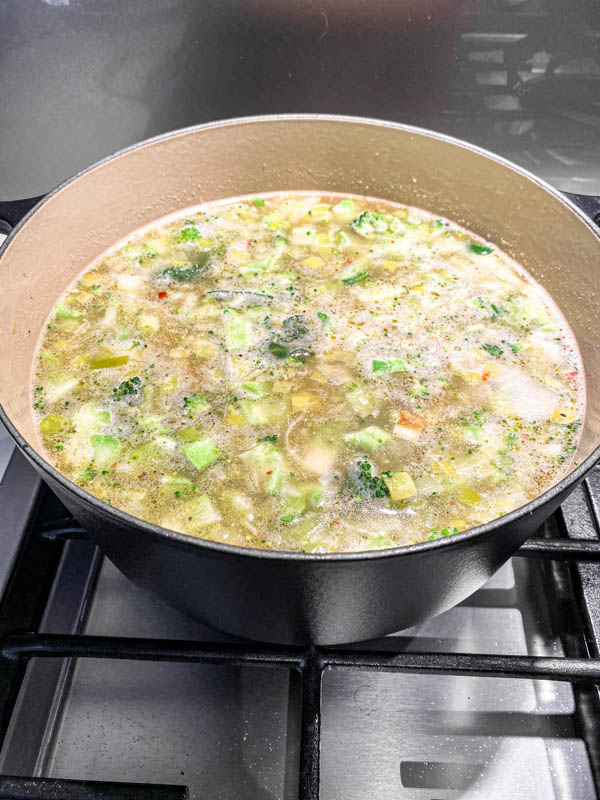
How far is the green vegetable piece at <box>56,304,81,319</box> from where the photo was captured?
185cm

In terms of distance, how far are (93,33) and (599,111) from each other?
71.2 inches

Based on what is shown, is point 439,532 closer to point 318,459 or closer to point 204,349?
point 318,459

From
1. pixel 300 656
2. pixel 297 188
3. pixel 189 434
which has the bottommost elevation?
pixel 300 656

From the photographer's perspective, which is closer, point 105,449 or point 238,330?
point 105,449

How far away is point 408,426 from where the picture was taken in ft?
5.13

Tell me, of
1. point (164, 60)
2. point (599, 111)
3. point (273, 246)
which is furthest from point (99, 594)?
point (599, 111)

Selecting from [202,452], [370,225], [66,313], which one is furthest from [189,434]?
[370,225]

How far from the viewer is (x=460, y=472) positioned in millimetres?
1476

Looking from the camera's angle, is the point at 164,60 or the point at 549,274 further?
the point at 164,60

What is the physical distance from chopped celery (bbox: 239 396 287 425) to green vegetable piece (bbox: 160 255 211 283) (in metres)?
0.54

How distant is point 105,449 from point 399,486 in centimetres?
65

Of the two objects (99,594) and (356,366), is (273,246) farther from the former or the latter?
(99,594)

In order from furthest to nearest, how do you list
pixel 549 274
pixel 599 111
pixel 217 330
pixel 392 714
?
pixel 599 111, pixel 549 274, pixel 217 330, pixel 392 714

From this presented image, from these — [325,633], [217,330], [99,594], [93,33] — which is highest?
[93,33]
